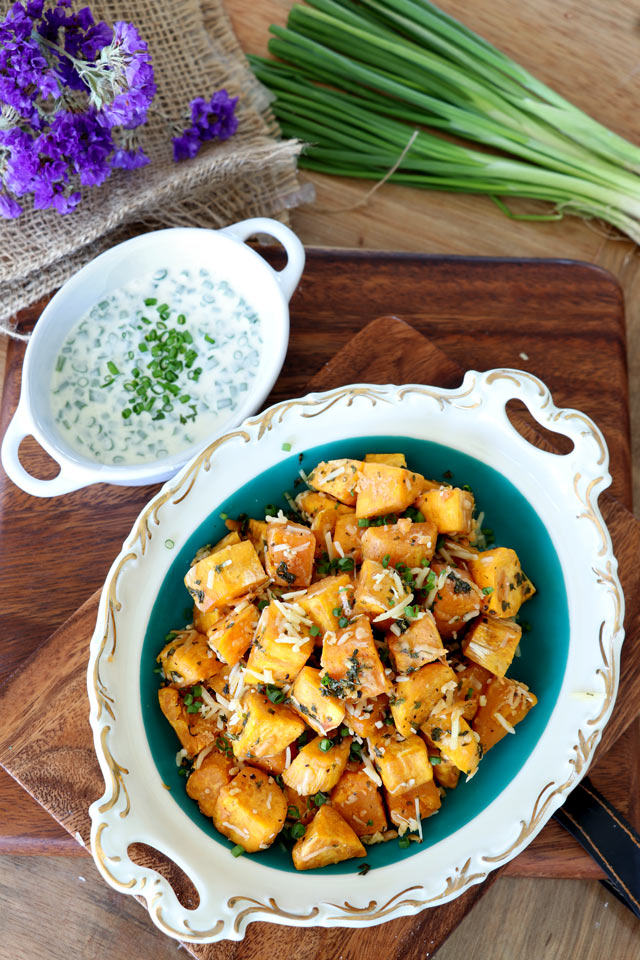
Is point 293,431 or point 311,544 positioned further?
point 293,431

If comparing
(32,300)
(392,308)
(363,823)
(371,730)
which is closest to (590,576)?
(371,730)

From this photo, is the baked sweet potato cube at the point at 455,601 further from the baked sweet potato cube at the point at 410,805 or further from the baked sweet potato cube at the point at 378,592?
the baked sweet potato cube at the point at 410,805

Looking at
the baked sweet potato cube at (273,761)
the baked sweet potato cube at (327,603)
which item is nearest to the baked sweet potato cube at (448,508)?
the baked sweet potato cube at (327,603)

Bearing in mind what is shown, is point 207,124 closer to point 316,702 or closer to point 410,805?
point 316,702

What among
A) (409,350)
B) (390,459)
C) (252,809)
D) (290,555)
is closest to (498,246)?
(409,350)

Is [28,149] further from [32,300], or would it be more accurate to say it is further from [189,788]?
[189,788]

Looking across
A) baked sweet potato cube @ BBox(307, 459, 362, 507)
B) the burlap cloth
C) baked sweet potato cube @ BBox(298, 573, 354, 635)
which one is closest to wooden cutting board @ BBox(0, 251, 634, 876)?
the burlap cloth
